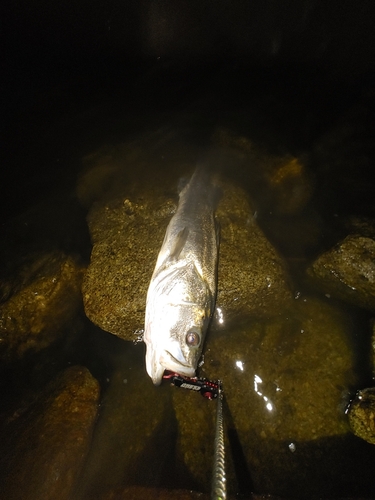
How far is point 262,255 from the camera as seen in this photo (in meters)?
4.01

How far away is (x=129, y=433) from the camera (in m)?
3.42

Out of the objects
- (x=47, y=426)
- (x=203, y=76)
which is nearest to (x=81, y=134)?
(x=203, y=76)

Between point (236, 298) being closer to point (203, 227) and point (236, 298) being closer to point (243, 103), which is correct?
point (203, 227)

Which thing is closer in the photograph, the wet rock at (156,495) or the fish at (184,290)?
the fish at (184,290)

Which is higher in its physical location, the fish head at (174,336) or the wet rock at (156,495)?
the fish head at (174,336)

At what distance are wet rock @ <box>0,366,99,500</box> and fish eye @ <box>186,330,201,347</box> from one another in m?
1.94

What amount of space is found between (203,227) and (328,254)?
6.79 feet

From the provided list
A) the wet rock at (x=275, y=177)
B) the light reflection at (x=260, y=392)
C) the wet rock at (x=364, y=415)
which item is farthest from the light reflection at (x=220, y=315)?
the wet rock at (x=275, y=177)

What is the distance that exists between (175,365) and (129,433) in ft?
5.85

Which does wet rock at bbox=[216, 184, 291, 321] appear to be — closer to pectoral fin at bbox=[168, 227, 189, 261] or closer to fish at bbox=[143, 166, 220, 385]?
fish at bbox=[143, 166, 220, 385]

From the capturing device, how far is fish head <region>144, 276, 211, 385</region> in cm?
247

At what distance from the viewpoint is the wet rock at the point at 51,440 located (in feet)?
9.41

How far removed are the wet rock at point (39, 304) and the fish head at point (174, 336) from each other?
193cm

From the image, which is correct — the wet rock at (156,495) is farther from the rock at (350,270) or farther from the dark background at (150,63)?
the dark background at (150,63)
